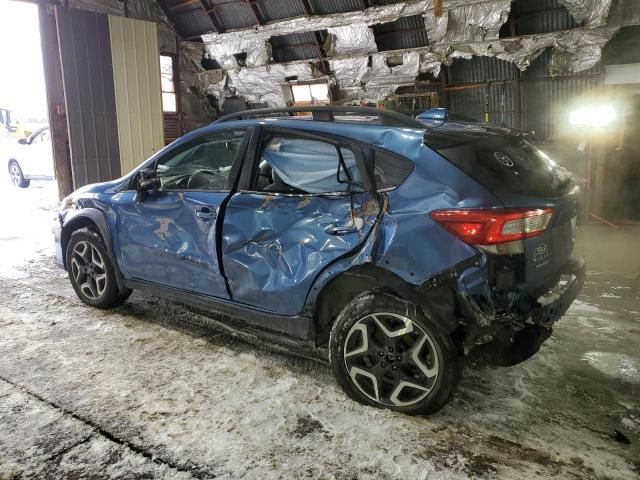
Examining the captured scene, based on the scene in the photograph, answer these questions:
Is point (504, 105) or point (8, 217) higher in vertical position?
point (504, 105)

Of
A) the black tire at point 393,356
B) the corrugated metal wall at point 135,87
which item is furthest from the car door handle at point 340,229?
the corrugated metal wall at point 135,87

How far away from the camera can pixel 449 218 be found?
8.00 ft

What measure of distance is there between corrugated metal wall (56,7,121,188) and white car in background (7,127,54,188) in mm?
2762

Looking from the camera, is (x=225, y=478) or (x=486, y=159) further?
(x=486, y=159)

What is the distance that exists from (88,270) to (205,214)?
1.66 m

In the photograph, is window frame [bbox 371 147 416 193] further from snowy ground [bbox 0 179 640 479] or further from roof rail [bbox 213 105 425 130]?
snowy ground [bbox 0 179 640 479]

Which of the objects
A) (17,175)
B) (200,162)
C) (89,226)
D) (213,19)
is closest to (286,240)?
(200,162)

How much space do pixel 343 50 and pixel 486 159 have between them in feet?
28.2

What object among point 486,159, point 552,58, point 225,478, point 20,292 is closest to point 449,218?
point 486,159

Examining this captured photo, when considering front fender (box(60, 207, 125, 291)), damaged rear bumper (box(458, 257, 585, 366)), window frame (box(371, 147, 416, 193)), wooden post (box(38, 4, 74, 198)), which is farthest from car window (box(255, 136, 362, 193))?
wooden post (box(38, 4, 74, 198))

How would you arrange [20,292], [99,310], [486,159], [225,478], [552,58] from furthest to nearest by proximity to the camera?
1. [552,58]
2. [20,292]
3. [99,310]
4. [486,159]
5. [225,478]

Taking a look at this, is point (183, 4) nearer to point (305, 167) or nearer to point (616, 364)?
point (305, 167)

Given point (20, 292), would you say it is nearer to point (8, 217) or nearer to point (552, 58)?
point (8, 217)

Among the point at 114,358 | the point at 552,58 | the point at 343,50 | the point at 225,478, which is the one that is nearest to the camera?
the point at 225,478
